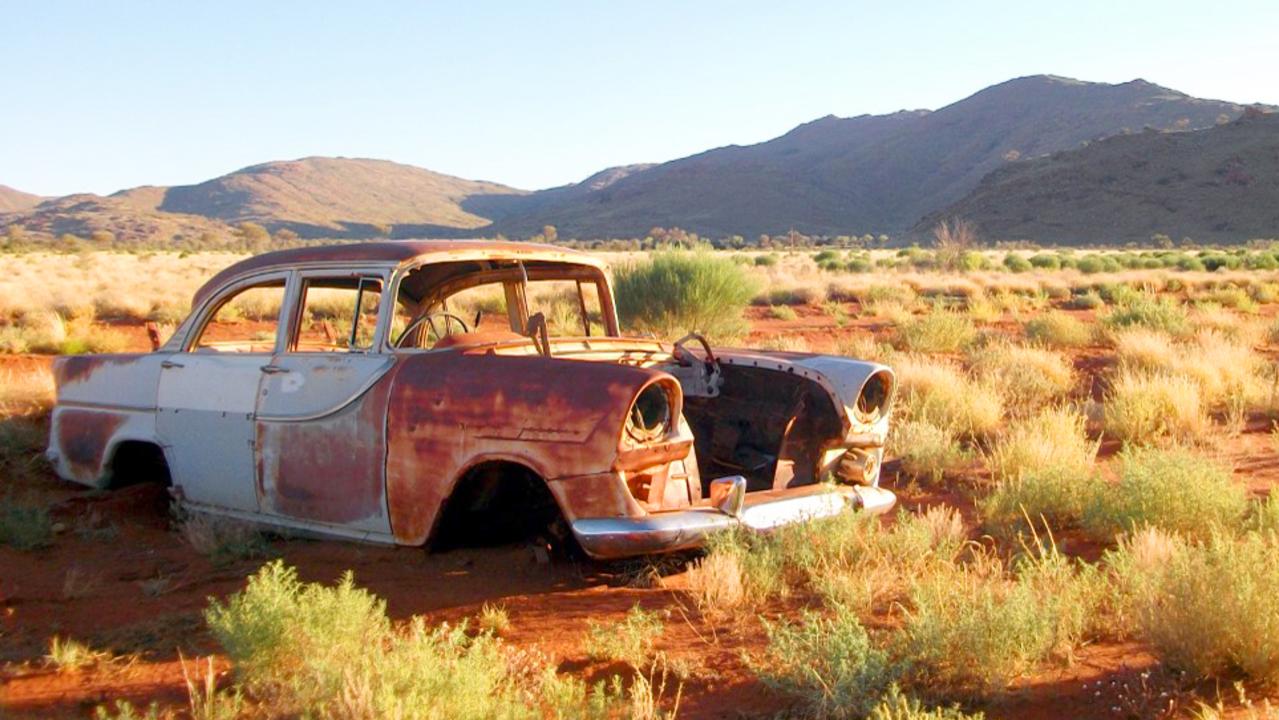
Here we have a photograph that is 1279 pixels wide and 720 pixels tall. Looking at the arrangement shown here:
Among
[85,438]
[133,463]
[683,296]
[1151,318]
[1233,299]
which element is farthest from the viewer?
[1233,299]

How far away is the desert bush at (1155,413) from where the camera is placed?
28.7ft

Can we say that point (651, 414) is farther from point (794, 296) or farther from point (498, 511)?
point (794, 296)

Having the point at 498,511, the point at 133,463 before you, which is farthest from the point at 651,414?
the point at 133,463

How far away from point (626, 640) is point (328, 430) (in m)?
1.92

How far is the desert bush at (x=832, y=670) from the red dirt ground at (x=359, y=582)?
0.10 meters

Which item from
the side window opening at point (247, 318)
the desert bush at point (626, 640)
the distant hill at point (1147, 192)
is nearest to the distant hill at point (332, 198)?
the distant hill at point (1147, 192)

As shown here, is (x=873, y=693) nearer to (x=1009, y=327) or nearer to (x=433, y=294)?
(x=433, y=294)

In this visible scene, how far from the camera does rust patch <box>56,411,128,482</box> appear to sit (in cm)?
616

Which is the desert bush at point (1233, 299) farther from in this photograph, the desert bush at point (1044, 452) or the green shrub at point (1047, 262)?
the desert bush at point (1044, 452)

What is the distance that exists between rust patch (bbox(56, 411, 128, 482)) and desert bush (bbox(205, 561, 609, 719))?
8.41 ft

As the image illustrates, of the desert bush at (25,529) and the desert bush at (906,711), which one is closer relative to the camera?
the desert bush at (906,711)

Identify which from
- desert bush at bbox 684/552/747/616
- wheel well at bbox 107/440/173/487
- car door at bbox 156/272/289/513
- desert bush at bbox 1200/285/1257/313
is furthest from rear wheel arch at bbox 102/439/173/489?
desert bush at bbox 1200/285/1257/313

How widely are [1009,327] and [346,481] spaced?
47.9ft

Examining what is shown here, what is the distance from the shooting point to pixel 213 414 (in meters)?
5.64
